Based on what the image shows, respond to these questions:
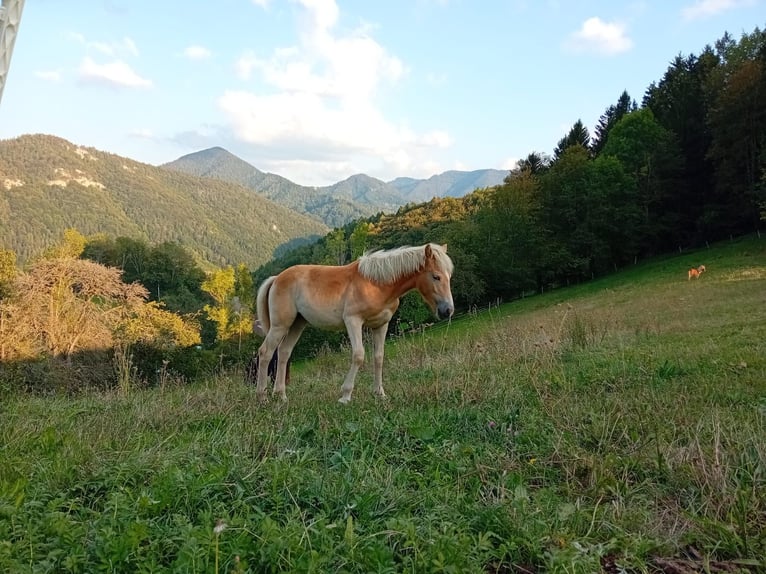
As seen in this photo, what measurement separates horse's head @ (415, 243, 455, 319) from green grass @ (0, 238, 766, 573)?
1074 mm

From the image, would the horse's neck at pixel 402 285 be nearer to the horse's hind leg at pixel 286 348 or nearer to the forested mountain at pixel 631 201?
the horse's hind leg at pixel 286 348

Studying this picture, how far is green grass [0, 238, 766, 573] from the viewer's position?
2512mm

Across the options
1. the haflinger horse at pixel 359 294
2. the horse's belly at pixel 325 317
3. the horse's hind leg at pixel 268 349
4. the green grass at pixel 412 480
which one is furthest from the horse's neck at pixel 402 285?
the horse's hind leg at pixel 268 349

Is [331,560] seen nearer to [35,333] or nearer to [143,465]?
[143,465]

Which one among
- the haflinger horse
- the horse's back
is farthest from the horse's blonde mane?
the horse's back

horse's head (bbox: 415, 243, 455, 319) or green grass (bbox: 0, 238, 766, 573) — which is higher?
horse's head (bbox: 415, 243, 455, 319)

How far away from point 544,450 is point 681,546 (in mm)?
1309

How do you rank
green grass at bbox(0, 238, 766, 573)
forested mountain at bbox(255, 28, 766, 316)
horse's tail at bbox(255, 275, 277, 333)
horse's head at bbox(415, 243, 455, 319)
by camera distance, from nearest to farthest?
1. green grass at bbox(0, 238, 766, 573)
2. horse's head at bbox(415, 243, 455, 319)
3. horse's tail at bbox(255, 275, 277, 333)
4. forested mountain at bbox(255, 28, 766, 316)

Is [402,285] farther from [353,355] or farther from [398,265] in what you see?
[353,355]

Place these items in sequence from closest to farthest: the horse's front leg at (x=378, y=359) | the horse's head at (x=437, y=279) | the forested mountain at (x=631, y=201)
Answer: the horse's front leg at (x=378, y=359), the horse's head at (x=437, y=279), the forested mountain at (x=631, y=201)

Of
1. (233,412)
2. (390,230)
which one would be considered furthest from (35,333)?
(390,230)

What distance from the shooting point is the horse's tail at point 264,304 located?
7801 millimetres

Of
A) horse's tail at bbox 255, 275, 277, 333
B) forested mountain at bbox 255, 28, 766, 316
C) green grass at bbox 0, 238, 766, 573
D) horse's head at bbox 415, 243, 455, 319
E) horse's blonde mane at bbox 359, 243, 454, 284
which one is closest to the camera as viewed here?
green grass at bbox 0, 238, 766, 573

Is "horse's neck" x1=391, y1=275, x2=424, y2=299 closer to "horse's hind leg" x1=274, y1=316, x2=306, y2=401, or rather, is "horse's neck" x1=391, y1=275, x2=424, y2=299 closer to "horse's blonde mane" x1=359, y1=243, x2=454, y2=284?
"horse's blonde mane" x1=359, y1=243, x2=454, y2=284
